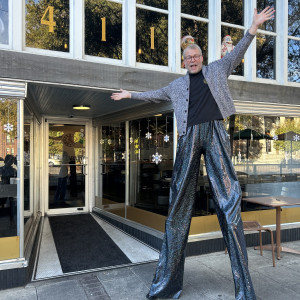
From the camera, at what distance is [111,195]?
6367mm

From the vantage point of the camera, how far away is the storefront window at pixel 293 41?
17.4 feet

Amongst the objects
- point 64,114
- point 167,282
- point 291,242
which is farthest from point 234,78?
point 64,114

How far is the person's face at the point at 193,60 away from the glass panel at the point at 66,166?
467 cm

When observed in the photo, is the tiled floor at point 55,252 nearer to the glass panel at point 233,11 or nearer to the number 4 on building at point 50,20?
the number 4 on building at point 50,20

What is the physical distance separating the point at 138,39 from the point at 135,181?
2.48 meters

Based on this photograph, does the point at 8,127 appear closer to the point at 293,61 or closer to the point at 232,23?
the point at 232,23

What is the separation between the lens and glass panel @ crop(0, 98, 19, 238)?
3381mm

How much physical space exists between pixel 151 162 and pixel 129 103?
1012mm

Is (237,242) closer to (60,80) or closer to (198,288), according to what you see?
(198,288)

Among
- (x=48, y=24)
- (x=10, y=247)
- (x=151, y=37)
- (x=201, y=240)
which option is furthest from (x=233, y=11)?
(x=10, y=247)

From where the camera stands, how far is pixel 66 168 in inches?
275

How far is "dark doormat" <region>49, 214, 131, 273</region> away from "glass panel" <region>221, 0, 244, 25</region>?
391 centimetres

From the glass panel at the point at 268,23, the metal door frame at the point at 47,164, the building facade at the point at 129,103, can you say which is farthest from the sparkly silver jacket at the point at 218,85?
the metal door frame at the point at 47,164

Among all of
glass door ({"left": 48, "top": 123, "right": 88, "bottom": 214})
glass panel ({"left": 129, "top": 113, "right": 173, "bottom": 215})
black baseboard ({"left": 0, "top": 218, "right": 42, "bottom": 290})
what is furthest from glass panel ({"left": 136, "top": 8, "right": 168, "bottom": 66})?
glass door ({"left": 48, "top": 123, "right": 88, "bottom": 214})
